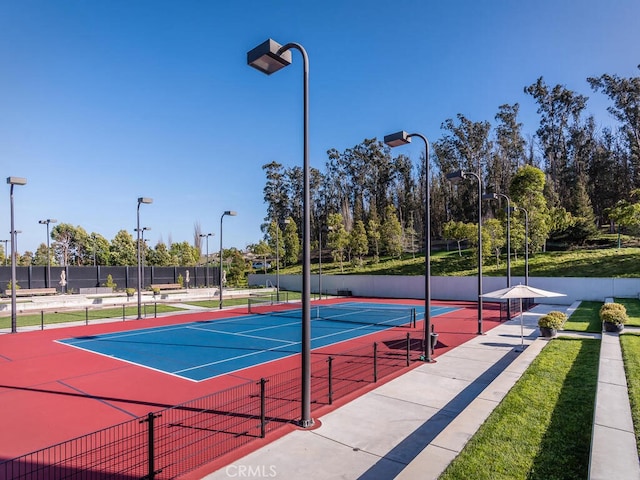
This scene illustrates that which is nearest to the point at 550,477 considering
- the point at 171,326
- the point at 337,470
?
the point at 337,470

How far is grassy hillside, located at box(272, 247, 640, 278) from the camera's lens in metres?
36.5

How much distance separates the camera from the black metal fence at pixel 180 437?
6.34 meters

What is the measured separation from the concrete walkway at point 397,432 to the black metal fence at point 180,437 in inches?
27.9

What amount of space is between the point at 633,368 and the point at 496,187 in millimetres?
56400

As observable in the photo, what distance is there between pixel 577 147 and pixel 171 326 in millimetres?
66881

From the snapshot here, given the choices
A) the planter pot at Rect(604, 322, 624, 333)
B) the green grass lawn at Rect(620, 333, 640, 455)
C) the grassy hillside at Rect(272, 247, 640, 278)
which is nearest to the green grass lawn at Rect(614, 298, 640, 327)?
the planter pot at Rect(604, 322, 624, 333)

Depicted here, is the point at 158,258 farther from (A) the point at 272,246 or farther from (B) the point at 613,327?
(B) the point at 613,327

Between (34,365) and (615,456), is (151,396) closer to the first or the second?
(34,365)

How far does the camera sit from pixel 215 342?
1817 centimetres

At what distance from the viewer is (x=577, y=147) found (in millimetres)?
64375

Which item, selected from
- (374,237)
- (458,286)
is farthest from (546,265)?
(374,237)

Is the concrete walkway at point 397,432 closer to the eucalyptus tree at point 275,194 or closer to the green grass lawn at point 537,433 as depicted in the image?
the green grass lawn at point 537,433

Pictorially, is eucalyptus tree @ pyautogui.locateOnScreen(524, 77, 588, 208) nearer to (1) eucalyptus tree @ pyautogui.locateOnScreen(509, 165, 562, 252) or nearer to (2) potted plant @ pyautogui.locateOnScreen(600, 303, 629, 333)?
(1) eucalyptus tree @ pyautogui.locateOnScreen(509, 165, 562, 252)

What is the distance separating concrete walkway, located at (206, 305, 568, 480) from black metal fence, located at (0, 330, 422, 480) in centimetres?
71
